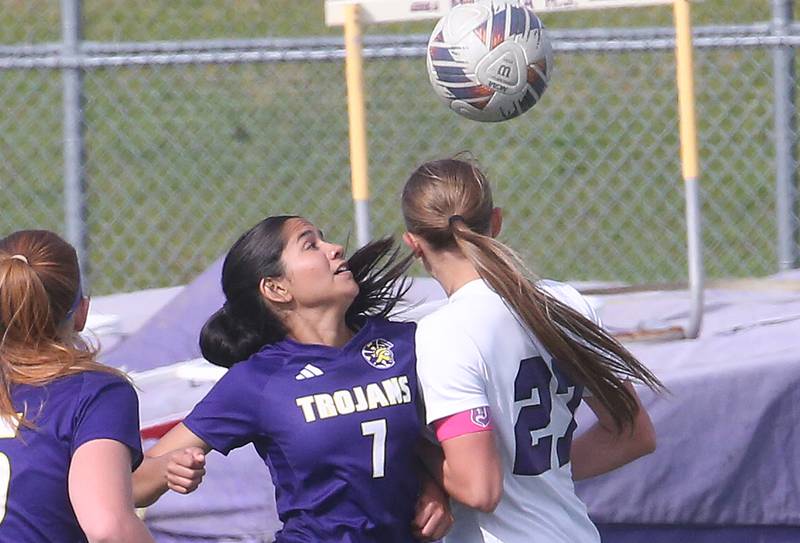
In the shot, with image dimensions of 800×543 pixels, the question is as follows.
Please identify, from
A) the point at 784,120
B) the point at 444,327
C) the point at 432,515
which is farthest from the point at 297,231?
the point at 784,120

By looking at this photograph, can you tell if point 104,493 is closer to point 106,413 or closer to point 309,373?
point 106,413

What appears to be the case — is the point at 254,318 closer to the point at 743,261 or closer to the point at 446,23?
the point at 446,23

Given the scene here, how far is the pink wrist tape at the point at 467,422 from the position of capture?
9.80 feet

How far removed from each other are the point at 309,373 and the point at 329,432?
0.50 ft

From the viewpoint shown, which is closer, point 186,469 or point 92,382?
point 92,382

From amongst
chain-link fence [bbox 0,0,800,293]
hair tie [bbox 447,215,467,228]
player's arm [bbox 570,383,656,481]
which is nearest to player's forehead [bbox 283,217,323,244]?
hair tie [bbox 447,215,467,228]

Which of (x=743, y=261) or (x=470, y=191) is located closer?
(x=470, y=191)

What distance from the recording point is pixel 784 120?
22.9ft

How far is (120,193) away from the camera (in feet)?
32.4

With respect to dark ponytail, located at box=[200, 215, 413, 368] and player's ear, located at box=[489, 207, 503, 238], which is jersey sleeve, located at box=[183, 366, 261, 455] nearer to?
dark ponytail, located at box=[200, 215, 413, 368]

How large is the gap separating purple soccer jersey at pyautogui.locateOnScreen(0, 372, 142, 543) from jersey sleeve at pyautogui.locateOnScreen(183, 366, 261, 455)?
0.80 feet

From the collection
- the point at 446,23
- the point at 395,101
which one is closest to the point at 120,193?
the point at 395,101

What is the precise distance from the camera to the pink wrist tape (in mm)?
2986

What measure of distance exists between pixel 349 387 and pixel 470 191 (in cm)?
56
